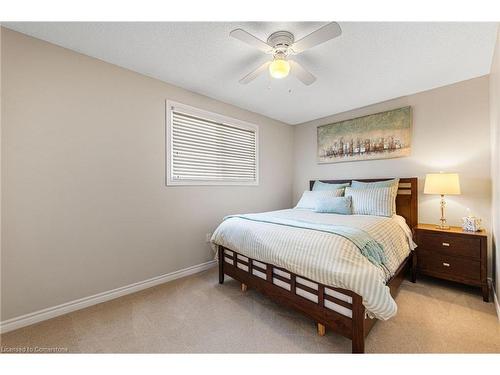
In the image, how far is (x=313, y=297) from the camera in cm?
160

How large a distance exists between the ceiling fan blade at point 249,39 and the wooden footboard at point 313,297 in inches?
71.4

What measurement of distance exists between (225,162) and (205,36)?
1.68m

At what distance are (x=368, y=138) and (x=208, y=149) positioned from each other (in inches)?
94.9

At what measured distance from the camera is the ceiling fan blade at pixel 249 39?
1.47 m

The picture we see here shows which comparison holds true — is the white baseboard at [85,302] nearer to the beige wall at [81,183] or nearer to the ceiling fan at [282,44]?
the beige wall at [81,183]

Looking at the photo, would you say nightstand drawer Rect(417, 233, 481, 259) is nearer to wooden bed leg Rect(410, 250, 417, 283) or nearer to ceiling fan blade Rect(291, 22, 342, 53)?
wooden bed leg Rect(410, 250, 417, 283)

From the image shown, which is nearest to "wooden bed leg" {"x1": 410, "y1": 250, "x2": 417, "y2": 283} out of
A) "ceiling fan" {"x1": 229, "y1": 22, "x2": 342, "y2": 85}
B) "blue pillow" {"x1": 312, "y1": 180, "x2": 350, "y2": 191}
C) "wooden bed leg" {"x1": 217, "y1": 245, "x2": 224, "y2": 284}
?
"blue pillow" {"x1": 312, "y1": 180, "x2": 350, "y2": 191}

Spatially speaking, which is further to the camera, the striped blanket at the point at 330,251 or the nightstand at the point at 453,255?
the nightstand at the point at 453,255

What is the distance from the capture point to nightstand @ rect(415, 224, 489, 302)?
2072 mm

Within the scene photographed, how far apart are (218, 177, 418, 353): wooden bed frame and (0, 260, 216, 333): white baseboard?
61cm

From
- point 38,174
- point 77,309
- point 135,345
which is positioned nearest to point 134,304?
point 77,309

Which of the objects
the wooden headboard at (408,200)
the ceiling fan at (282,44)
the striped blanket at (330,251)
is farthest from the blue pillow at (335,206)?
the ceiling fan at (282,44)

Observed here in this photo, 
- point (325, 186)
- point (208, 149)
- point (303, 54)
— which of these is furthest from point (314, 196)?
point (303, 54)

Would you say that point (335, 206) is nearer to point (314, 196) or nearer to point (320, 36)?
point (314, 196)
